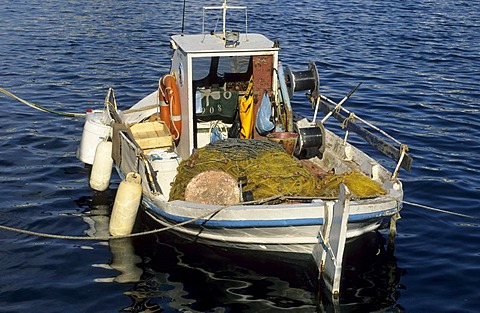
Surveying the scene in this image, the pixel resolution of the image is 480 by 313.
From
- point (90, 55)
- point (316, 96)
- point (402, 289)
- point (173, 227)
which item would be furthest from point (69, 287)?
point (90, 55)

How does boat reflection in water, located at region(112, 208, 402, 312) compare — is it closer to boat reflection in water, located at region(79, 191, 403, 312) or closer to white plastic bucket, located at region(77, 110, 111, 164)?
boat reflection in water, located at region(79, 191, 403, 312)

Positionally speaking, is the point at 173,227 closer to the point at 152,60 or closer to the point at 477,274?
the point at 477,274

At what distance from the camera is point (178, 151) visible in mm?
12945

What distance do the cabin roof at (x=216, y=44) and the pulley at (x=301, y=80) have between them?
0.90 metres

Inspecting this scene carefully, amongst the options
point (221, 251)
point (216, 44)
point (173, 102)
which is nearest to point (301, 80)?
point (216, 44)

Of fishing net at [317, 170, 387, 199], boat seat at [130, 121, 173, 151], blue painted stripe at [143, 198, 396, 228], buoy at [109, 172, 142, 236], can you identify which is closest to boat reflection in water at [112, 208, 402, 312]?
buoy at [109, 172, 142, 236]

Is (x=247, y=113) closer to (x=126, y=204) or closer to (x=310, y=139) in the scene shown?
(x=310, y=139)

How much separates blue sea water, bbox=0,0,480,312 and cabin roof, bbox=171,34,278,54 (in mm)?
3128

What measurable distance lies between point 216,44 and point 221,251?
3.56 m

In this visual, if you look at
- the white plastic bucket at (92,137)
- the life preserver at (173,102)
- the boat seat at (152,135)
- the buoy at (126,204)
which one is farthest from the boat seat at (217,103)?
the white plastic bucket at (92,137)

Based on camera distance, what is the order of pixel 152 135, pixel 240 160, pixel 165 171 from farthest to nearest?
pixel 152 135 < pixel 165 171 < pixel 240 160

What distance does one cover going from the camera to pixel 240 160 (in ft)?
35.0

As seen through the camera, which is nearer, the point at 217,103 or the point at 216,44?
the point at 216,44

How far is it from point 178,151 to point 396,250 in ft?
14.2
